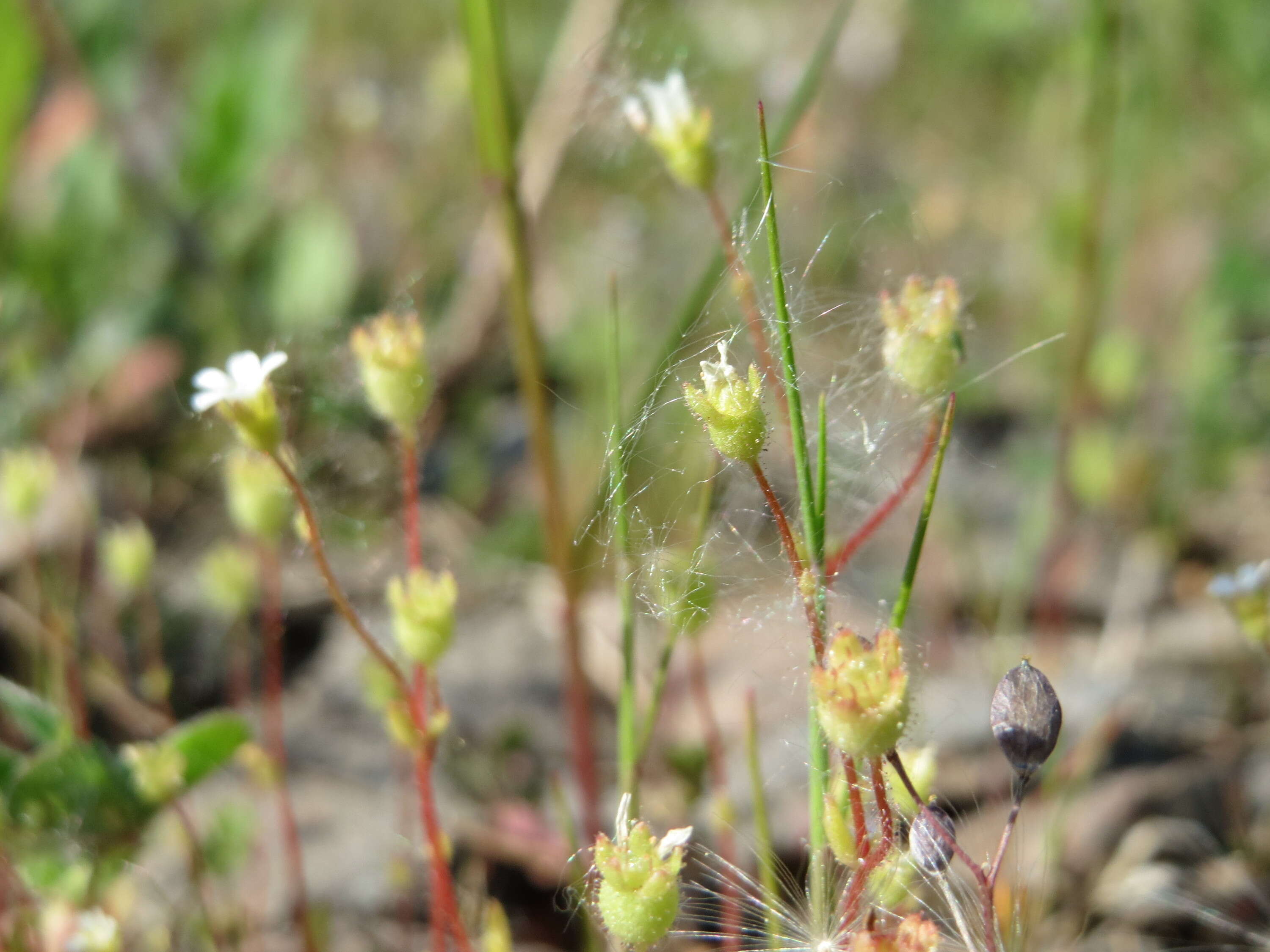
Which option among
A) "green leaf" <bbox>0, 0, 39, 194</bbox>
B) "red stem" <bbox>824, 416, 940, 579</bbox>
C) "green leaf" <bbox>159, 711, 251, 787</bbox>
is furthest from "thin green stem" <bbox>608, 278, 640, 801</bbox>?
"green leaf" <bbox>0, 0, 39, 194</bbox>

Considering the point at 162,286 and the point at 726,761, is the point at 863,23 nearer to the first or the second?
the point at 162,286

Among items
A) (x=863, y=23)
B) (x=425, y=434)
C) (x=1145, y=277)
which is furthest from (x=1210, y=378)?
(x=863, y=23)

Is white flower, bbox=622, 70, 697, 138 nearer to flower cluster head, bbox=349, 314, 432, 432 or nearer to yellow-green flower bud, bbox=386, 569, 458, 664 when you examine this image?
flower cluster head, bbox=349, 314, 432, 432

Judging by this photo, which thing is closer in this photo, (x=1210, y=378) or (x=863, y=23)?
(x=1210, y=378)

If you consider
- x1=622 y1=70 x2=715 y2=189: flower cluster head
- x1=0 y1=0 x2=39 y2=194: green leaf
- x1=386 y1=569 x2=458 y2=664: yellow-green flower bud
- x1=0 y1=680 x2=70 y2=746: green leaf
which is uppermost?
x1=0 y1=0 x2=39 y2=194: green leaf

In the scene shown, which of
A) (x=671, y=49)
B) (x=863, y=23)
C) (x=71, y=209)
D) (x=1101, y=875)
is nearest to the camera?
(x=1101, y=875)

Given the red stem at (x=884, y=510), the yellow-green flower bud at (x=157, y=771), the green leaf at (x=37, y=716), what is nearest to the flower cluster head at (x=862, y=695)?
the red stem at (x=884, y=510)

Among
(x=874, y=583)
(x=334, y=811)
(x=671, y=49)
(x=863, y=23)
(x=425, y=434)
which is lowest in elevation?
(x=334, y=811)
